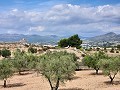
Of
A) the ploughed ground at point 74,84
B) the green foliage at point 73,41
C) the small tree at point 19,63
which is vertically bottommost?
the ploughed ground at point 74,84

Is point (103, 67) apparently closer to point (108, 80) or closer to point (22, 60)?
point (108, 80)

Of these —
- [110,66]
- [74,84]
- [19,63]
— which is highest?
[110,66]

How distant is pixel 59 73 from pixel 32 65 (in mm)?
29629

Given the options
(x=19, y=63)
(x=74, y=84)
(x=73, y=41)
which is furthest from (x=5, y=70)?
(x=73, y=41)

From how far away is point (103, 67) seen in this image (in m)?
68.3

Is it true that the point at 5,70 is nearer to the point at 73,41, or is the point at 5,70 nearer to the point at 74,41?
the point at 73,41

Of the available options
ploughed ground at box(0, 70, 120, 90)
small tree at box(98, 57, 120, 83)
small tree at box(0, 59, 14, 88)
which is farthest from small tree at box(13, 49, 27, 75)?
small tree at box(98, 57, 120, 83)

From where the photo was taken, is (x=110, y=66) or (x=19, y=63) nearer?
(x=110, y=66)

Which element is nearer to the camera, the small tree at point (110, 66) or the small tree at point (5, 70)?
the small tree at point (110, 66)

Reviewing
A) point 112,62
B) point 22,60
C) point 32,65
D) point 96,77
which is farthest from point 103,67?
point 22,60

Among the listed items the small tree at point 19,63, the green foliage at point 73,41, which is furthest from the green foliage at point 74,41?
the small tree at point 19,63

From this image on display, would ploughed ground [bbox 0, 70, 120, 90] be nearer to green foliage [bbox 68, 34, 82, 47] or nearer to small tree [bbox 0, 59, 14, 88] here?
small tree [bbox 0, 59, 14, 88]

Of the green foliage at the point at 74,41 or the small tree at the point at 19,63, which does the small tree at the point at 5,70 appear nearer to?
the small tree at the point at 19,63

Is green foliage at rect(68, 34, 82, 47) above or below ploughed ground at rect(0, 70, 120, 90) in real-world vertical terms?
above
